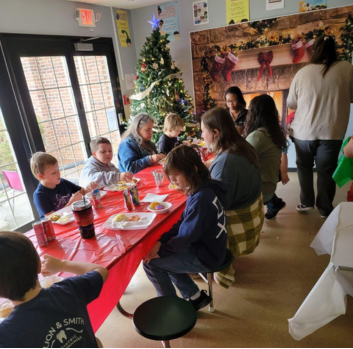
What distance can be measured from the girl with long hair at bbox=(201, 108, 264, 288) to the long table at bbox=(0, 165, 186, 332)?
1.18 feet

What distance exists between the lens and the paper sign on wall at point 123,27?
165 inches

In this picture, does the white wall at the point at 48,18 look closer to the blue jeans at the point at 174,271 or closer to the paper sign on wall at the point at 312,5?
the paper sign on wall at the point at 312,5

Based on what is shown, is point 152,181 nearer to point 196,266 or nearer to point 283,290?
point 196,266

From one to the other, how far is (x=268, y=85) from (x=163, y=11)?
195cm

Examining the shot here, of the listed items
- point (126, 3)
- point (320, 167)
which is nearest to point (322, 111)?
point (320, 167)

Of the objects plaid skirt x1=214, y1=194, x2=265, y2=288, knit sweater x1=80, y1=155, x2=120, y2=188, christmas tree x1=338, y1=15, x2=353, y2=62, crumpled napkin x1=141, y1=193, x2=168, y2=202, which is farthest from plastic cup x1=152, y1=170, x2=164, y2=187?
christmas tree x1=338, y1=15, x2=353, y2=62

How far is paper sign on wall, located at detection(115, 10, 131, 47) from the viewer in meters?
4.18

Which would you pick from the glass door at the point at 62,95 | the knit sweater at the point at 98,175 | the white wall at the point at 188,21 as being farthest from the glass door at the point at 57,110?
the white wall at the point at 188,21

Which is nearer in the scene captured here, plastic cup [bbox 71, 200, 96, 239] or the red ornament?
plastic cup [bbox 71, 200, 96, 239]

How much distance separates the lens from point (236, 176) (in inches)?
68.7

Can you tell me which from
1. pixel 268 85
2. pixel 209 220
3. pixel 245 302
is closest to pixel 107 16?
pixel 268 85

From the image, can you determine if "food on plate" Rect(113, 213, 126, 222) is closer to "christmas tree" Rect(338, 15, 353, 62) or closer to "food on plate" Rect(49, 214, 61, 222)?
"food on plate" Rect(49, 214, 61, 222)

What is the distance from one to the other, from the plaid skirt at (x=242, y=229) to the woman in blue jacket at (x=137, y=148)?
115cm

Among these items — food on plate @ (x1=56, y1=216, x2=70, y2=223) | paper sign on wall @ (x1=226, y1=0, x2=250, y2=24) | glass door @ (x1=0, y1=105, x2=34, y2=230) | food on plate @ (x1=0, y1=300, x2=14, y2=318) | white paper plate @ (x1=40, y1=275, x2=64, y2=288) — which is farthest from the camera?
paper sign on wall @ (x1=226, y1=0, x2=250, y2=24)
